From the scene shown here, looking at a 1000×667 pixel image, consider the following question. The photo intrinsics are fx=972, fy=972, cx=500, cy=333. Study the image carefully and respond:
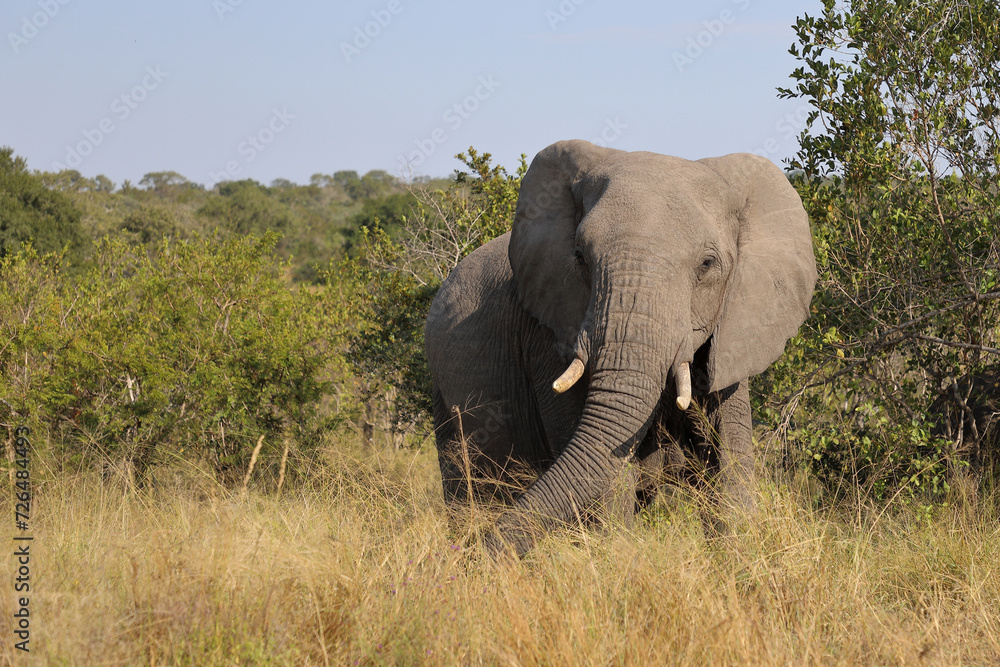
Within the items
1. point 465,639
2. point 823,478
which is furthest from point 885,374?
point 465,639

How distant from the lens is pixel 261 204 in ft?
131

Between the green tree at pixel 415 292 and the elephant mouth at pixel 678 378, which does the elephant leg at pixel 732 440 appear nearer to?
the elephant mouth at pixel 678 378

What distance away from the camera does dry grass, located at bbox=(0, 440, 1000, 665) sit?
135 inches

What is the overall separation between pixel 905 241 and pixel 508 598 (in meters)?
4.02

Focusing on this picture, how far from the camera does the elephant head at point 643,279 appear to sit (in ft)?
15.7

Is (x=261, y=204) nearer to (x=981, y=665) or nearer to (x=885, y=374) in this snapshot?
(x=885, y=374)

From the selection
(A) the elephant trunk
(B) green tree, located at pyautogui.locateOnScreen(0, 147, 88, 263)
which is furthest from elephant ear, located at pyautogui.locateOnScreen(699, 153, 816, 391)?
(B) green tree, located at pyautogui.locateOnScreen(0, 147, 88, 263)

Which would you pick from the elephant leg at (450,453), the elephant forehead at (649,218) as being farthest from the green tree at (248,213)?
the elephant forehead at (649,218)

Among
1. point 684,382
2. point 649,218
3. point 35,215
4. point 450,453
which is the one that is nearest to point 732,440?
point 684,382

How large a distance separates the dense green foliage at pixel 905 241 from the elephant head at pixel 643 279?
0.90 meters

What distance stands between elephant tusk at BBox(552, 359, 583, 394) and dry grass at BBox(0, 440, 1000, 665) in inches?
27.6

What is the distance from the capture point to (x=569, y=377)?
186 inches

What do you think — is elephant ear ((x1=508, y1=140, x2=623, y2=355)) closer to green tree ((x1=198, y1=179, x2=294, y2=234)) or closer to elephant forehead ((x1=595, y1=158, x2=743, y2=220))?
elephant forehead ((x1=595, y1=158, x2=743, y2=220))

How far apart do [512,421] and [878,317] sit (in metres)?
2.55
